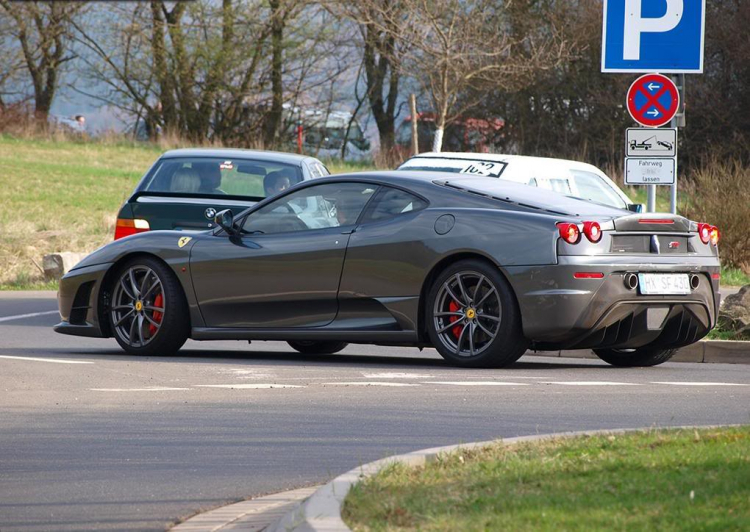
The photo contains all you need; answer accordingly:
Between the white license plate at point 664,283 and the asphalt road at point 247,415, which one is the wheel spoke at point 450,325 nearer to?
the asphalt road at point 247,415

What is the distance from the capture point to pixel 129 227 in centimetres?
1431

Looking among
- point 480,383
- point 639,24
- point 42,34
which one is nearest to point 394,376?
point 480,383

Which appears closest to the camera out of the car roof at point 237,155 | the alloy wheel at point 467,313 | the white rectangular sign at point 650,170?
the alloy wheel at point 467,313

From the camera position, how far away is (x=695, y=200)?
67.5ft

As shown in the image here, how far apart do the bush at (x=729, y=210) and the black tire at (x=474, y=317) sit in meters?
10.7

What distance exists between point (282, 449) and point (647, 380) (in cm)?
374

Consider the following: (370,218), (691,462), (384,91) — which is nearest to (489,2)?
(384,91)

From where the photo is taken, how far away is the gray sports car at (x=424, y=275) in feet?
31.2

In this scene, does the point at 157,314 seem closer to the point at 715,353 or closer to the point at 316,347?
the point at 316,347

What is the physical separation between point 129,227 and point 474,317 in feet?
18.3

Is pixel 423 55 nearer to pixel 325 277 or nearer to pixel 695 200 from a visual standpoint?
pixel 695 200

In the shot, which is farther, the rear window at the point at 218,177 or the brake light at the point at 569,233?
the rear window at the point at 218,177

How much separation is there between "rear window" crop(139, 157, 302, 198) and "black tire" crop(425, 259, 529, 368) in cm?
496

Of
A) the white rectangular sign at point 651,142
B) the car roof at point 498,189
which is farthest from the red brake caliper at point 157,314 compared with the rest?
the white rectangular sign at point 651,142
